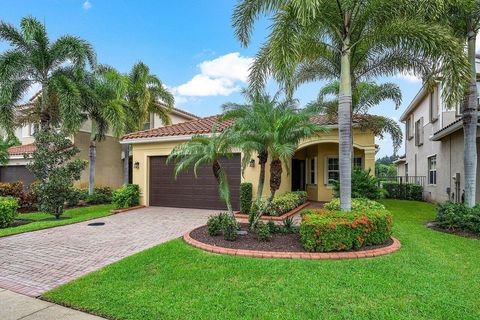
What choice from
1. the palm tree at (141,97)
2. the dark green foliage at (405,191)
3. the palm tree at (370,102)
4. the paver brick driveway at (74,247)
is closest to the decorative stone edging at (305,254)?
the paver brick driveway at (74,247)

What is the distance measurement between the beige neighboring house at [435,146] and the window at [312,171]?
20.2 feet

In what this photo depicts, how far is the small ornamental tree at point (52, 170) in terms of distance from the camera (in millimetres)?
12328

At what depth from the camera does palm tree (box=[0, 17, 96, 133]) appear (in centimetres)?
1502

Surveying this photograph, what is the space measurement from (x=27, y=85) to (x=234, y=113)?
14.2 meters

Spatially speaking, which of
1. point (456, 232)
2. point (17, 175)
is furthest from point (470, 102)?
point (17, 175)

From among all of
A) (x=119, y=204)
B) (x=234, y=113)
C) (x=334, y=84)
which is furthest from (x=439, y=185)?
(x=119, y=204)

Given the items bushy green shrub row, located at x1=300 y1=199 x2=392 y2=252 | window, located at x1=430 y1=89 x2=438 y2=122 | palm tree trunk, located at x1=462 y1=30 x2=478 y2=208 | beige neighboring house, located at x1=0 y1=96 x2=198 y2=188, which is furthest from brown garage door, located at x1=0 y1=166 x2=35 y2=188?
window, located at x1=430 y1=89 x2=438 y2=122

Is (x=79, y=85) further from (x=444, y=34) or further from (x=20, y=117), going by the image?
(x=444, y=34)

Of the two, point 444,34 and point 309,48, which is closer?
point 444,34

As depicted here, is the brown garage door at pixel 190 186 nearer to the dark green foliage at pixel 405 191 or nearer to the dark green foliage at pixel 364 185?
the dark green foliage at pixel 364 185

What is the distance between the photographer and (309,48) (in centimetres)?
954

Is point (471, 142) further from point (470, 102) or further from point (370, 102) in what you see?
point (370, 102)

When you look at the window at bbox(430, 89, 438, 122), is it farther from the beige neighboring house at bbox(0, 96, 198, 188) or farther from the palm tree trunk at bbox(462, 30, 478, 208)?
the beige neighboring house at bbox(0, 96, 198, 188)

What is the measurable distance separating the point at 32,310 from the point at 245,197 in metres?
8.63
